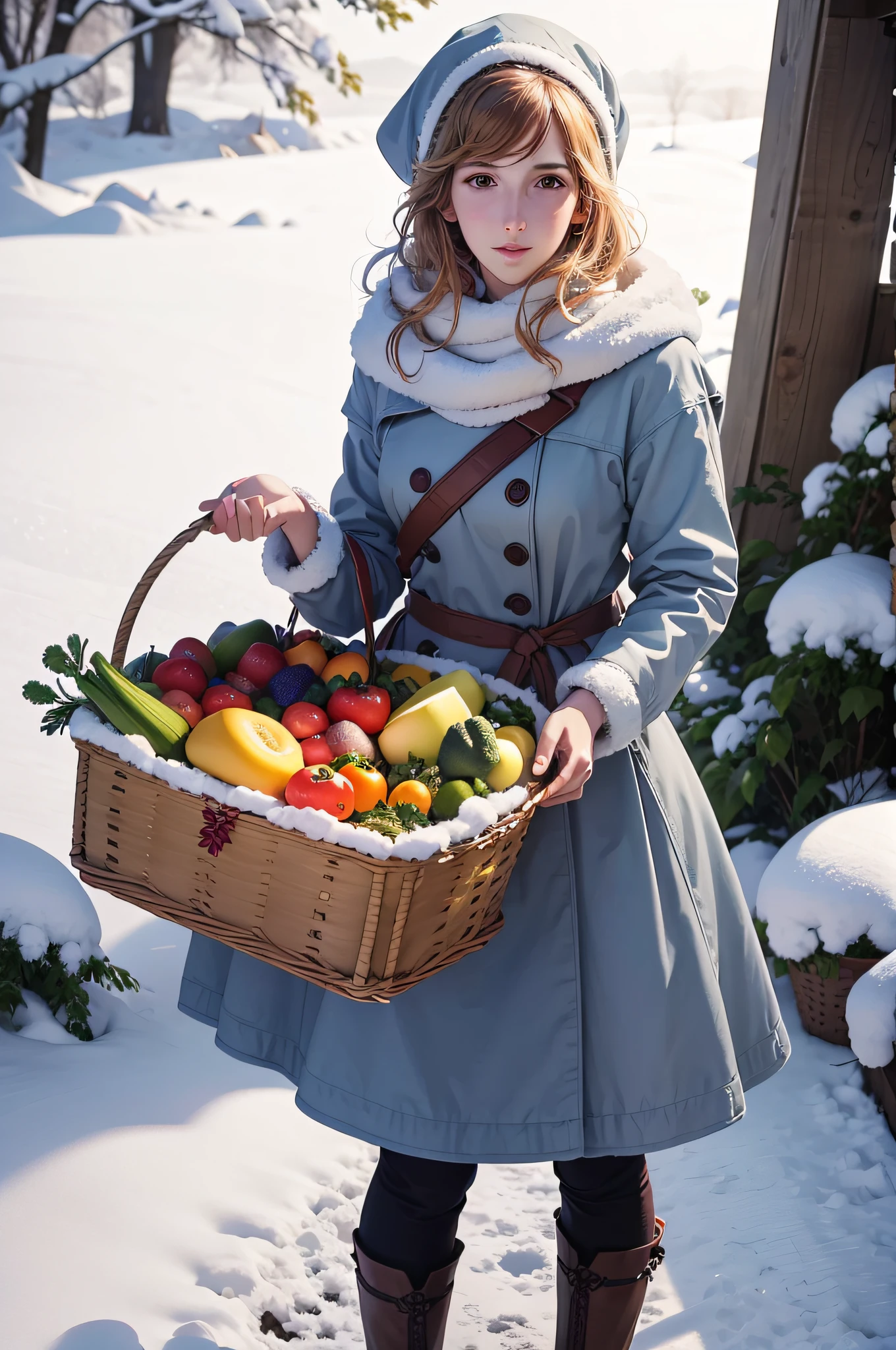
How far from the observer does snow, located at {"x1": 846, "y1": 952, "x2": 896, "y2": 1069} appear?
2.06 metres

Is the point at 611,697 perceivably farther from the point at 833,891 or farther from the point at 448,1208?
the point at 833,891

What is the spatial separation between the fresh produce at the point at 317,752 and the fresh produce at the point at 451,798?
0.13 meters

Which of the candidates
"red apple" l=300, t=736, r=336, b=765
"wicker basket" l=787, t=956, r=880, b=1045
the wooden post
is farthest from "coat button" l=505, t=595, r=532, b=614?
the wooden post

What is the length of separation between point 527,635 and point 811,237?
1807 mm

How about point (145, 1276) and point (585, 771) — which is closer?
point (585, 771)

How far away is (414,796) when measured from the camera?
108 centimetres

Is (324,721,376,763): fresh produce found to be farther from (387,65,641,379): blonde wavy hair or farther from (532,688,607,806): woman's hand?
(387,65,641,379): blonde wavy hair

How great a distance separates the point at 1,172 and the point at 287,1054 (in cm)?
300

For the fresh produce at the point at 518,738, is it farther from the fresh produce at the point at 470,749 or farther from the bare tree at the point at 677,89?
the bare tree at the point at 677,89

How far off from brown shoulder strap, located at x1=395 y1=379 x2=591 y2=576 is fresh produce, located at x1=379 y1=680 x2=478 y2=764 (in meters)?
0.26

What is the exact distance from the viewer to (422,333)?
4.50 feet

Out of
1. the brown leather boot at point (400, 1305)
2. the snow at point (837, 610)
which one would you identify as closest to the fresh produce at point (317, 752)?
the brown leather boot at point (400, 1305)

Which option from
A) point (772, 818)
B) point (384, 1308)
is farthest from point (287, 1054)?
point (772, 818)

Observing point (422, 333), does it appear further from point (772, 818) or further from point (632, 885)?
point (772, 818)
